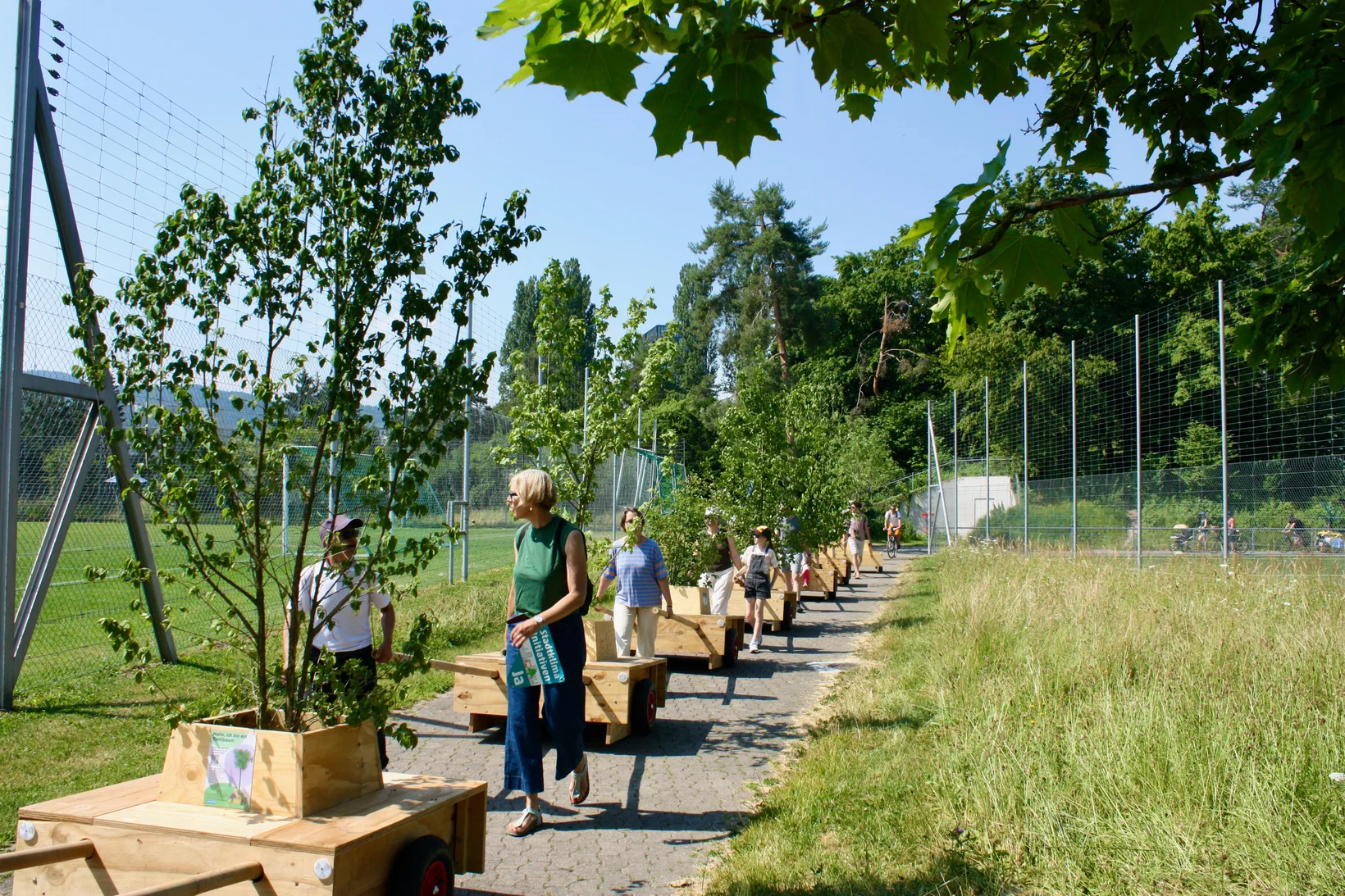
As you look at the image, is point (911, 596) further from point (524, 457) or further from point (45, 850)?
point (45, 850)

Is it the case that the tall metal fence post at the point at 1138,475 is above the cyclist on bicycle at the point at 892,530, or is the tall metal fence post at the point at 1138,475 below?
above

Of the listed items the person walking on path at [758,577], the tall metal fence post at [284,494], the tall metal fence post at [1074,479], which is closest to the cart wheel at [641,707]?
→ the tall metal fence post at [284,494]

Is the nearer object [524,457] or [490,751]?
[490,751]

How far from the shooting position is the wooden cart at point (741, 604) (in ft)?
41.2

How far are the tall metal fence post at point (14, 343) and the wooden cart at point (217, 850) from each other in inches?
171

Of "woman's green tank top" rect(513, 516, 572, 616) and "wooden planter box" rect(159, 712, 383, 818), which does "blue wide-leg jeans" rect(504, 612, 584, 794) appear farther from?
"wooden planter box" rect(159, 712, 383, 818)

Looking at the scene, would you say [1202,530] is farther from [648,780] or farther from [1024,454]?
[648,780]

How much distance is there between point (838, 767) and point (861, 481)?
34839 millimetres

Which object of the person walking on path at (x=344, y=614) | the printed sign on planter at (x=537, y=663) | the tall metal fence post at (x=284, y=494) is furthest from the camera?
the printed sign on planter at (x=537, y=663)

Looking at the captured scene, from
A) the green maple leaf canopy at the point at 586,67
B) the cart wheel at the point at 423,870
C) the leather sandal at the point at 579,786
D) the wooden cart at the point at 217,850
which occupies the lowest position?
the leather sandal at the point at 579,786

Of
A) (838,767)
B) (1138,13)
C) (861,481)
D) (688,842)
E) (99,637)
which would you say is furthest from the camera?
(861,481)

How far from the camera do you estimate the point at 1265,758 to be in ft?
15.5

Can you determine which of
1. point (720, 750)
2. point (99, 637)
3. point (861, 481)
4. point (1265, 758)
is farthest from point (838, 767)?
point (861, 481)

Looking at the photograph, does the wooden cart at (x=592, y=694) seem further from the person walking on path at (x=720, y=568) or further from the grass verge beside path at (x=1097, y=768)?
the person walking on path at (x=720, y=568)
